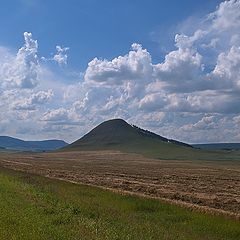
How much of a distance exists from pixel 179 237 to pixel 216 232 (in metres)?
3.34

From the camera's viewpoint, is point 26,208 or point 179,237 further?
point 26,208

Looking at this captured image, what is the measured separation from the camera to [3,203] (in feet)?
78.6

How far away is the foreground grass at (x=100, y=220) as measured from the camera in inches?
662

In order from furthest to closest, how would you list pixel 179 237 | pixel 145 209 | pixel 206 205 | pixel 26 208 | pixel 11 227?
1. pixel 206 205
2. pixel 145 209
3. pixel 26 208
4. pixel 179 237
5. pixel 11 227

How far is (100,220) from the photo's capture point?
20812 millimetres

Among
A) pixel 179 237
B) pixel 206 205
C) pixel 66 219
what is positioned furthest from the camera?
pixel 206 205

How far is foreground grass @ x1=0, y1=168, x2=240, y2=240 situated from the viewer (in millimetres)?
16812

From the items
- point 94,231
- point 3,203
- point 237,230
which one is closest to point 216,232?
point 237,230

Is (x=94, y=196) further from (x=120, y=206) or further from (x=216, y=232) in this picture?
(x=216, y=232)

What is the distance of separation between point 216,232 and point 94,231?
5.92 meters

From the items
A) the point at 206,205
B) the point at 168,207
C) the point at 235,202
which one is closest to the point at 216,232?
the point at 168,207

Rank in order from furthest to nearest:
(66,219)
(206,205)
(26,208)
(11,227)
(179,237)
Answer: (206,205), (26,208), (66,219), (179,237), (11,227)

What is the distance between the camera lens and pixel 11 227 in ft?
55.5

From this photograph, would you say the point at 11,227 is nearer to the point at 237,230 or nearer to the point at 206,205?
the point at 237,230
